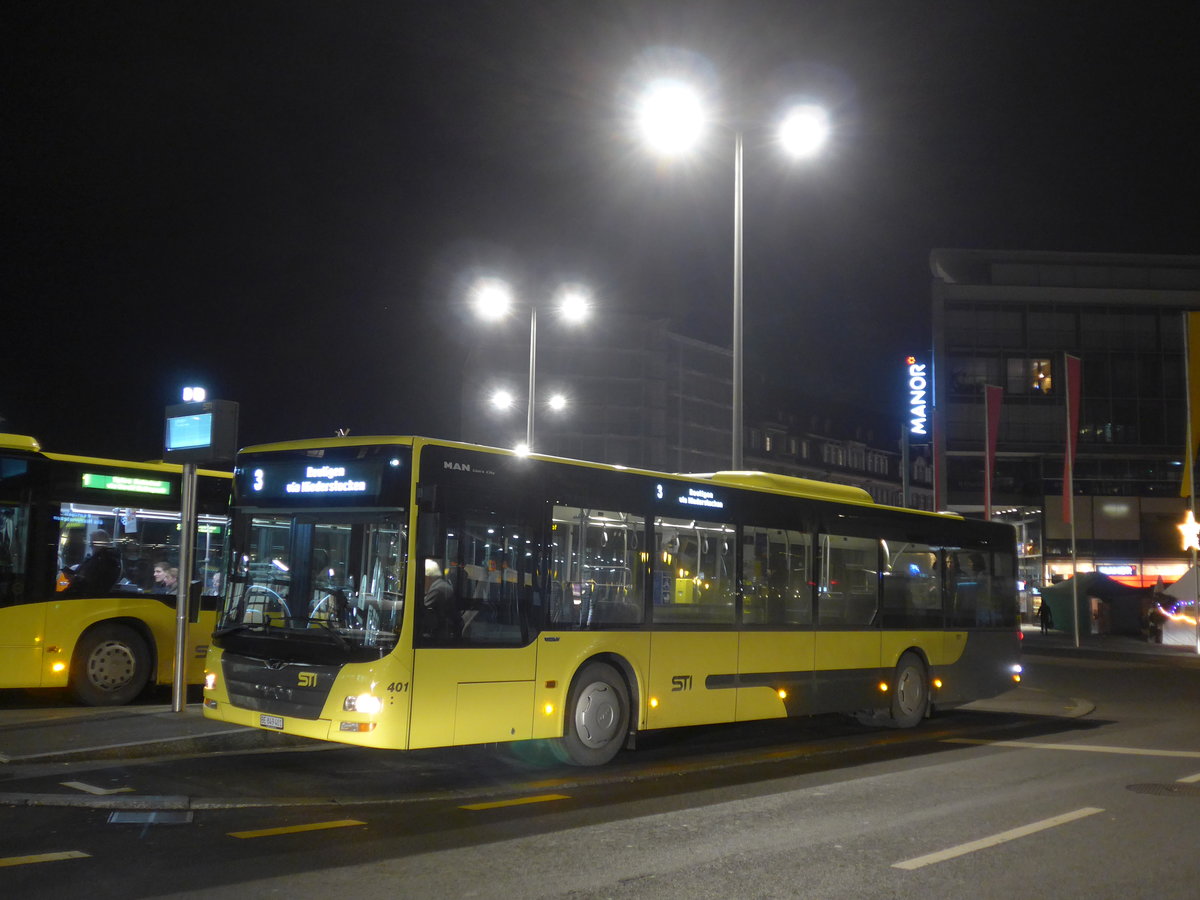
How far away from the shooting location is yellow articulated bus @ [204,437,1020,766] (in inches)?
381

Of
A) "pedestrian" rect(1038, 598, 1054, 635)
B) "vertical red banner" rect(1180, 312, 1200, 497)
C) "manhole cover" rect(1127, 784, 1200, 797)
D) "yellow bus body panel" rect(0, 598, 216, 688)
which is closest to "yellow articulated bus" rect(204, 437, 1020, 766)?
"manhole cover" rect(1127, 784, 1200, 797)

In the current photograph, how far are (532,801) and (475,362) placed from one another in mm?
77483

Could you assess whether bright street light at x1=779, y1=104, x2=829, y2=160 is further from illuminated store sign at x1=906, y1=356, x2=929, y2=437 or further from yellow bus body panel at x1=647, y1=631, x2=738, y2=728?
illuminated store sign at x1=906, y1=356, x2=929, y2=437

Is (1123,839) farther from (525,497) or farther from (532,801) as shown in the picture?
(525,497)

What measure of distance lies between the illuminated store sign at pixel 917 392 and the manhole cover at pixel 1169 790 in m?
47.2

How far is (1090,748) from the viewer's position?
1327 cm

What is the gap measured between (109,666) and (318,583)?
5.80 m

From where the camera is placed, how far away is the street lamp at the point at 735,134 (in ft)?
55.0

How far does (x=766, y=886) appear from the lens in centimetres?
667

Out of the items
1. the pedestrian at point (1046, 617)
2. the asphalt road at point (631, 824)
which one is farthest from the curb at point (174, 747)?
the pedestrian at point (1046, 617)

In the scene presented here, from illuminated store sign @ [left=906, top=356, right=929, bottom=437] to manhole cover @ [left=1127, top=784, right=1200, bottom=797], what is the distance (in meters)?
47.2

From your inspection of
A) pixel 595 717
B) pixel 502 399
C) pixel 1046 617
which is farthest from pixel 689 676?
pixel 502 399

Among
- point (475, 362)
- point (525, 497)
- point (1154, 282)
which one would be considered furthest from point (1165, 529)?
point (525, 497)

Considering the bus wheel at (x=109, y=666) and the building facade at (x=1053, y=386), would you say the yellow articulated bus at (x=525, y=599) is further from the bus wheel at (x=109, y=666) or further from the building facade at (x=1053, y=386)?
the building facade at (x=1053, y=386)
